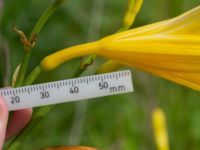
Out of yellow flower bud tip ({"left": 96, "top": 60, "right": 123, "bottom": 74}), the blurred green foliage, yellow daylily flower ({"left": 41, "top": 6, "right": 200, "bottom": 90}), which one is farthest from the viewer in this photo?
the blurred green foliage

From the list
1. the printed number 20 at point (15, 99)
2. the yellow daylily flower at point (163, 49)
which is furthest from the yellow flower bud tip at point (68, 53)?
the printed number 20 at point (15, 99)

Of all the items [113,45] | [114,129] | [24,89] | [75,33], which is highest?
[113,45]

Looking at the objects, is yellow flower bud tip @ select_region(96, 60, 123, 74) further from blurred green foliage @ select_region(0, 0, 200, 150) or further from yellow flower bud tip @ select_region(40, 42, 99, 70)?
blurred green foliage @ select_region(0, 0, 200, 150)

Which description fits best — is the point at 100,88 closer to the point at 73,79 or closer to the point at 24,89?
the point at 73,79

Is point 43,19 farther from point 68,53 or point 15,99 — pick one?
point 15,99

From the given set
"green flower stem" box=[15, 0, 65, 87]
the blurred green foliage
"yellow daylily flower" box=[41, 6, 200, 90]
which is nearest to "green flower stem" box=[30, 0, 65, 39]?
"green flower stem" box=[15, 0, 65, 87]

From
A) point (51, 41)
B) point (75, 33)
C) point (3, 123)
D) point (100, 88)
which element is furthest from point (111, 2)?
point (3, 123)
